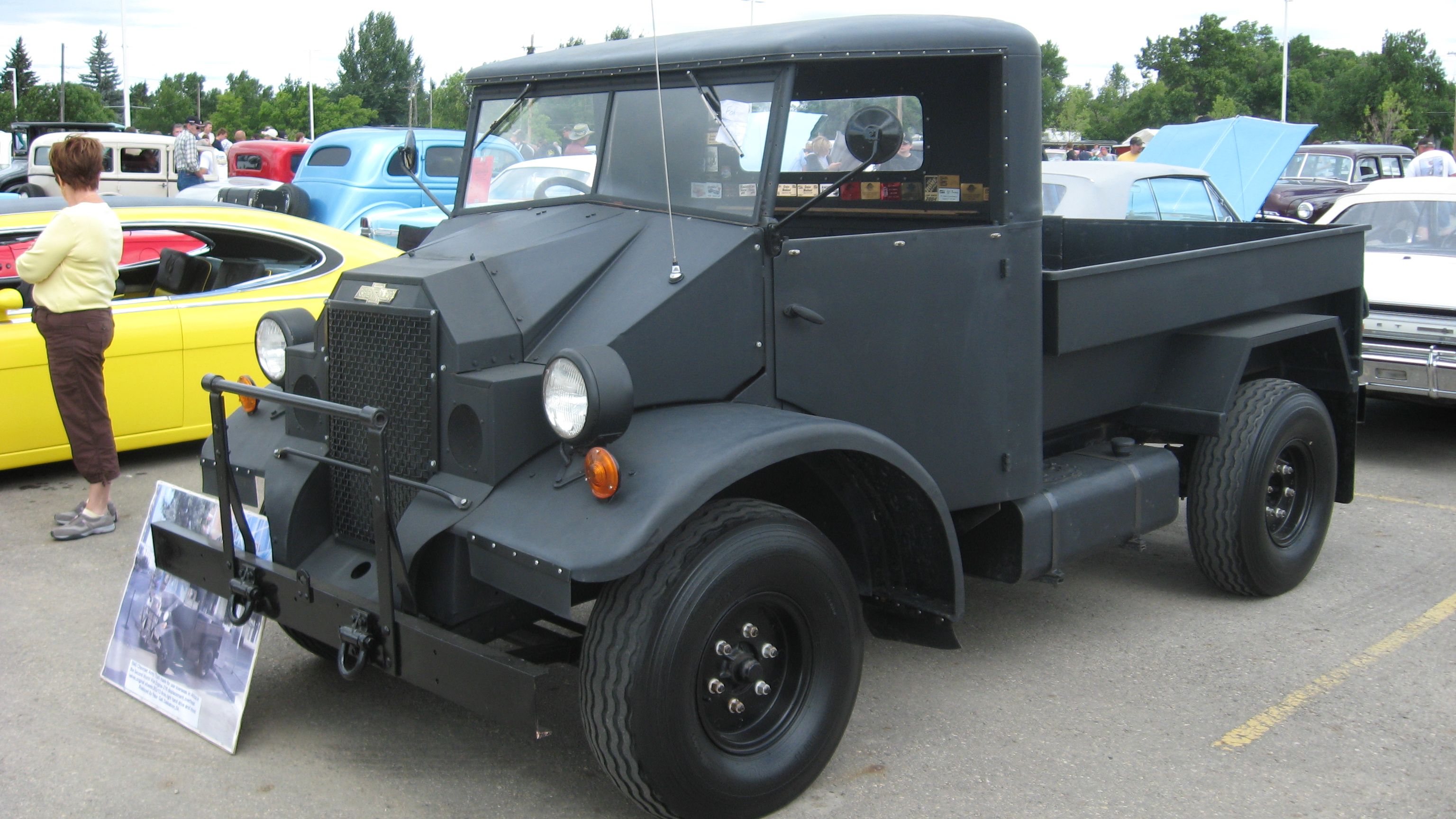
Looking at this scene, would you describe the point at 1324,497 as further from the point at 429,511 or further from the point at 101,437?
the point at 101,437

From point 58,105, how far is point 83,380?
63.0 m

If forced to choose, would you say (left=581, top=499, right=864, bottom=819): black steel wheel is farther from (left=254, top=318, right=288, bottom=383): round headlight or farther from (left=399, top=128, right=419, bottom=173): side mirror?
(left=399, top=128, right=419, bottom=173): side mirror

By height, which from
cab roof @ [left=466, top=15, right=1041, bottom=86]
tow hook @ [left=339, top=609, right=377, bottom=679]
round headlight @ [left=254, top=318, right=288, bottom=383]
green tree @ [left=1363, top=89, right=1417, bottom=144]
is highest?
green tree @ [left=1363, top=89, right=1417, bottom=144]

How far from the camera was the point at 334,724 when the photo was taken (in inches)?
152

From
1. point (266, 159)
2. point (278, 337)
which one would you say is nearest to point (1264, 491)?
→ point (278, 337)

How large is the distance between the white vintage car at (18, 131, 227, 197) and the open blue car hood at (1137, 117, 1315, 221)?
46.3 feet

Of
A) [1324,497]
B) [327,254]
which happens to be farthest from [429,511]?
[327,254]

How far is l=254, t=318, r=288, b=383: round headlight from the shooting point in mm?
3943

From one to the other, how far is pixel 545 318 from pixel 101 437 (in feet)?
10.7

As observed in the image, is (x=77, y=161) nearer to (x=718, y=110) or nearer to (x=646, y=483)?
(x=718, y=110)

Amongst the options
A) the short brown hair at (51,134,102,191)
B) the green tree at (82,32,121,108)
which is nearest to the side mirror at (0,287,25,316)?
the short brown hair at (51,134,102,191)

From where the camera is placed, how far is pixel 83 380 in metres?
5.46

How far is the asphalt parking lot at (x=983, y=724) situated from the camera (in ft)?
11.1

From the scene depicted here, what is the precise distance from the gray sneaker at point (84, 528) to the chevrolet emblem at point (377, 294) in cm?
307
